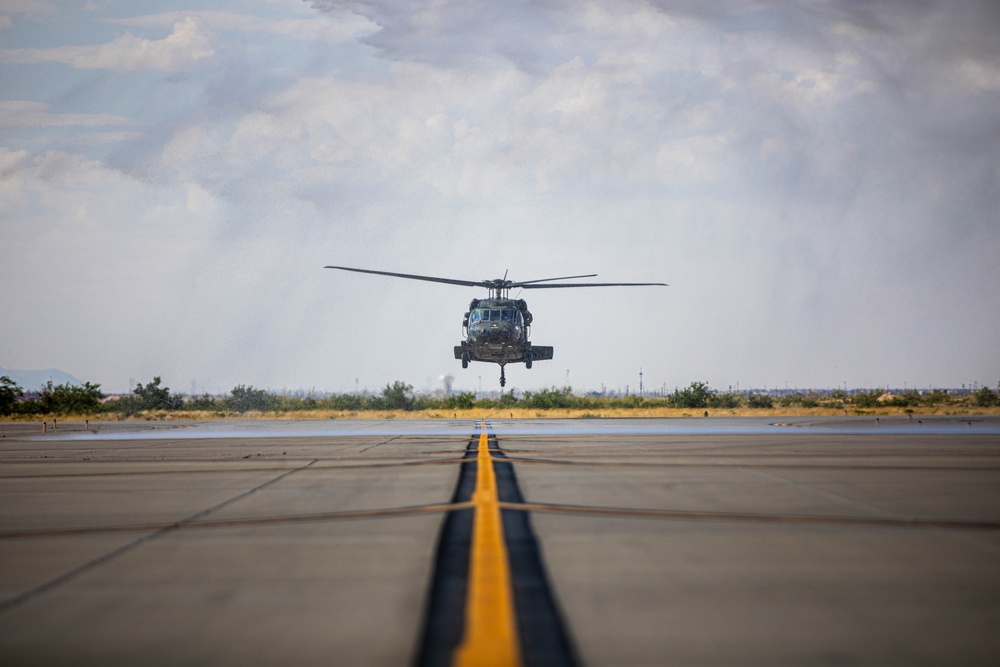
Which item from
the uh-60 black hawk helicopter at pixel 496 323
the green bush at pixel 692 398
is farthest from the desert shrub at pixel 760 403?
the uh-60 black hawk helicopter at pixel 496 323

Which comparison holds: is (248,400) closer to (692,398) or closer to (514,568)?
(692,398)

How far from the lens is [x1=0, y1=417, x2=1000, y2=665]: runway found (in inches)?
164

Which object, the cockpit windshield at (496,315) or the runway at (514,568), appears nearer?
the runway at (514,568)

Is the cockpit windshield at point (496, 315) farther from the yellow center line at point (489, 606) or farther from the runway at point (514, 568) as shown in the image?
the yellow center line at point (489, 606)

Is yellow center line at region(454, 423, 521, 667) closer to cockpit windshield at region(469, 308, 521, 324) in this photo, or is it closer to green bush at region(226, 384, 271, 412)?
cockpit windshield at region(469, 308, 521, 324)

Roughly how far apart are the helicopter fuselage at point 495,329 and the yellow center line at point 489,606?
35.7 meters

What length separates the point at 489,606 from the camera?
471 cm

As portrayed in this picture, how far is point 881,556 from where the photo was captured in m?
6.32

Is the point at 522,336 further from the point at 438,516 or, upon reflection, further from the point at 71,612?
the point at 71,612

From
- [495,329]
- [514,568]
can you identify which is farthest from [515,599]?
[495,329]

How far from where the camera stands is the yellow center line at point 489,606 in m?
3.85

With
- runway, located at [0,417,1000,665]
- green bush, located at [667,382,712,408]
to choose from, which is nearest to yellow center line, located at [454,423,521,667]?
runway, located at [0,417,1000,665]

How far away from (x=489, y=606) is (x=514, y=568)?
118cm

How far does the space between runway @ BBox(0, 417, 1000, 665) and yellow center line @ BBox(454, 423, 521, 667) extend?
0.08 ft
